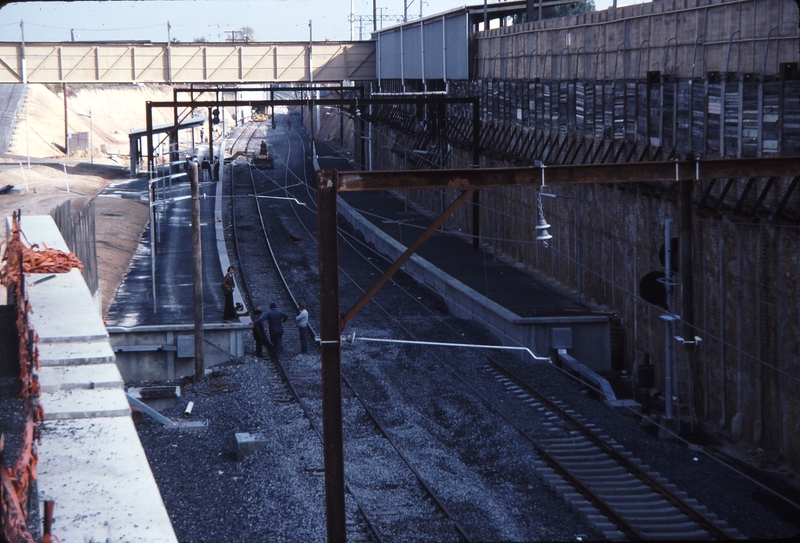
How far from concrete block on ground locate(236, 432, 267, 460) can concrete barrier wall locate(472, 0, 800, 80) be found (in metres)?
9.58

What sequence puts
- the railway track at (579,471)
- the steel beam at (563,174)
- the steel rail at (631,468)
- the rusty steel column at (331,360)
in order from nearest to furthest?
the rusty steel column at (331,360) → the steel beam at (563,174) → the steel rail at (631,468) → the railway track at (579,471)

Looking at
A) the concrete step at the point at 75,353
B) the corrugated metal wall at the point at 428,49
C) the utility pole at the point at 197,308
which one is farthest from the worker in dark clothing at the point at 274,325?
the corrugated metal wall at the point at 428,49


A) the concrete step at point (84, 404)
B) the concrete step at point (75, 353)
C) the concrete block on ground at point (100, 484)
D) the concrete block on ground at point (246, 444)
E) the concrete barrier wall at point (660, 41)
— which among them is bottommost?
the concrete block on ground at point (246, 444)

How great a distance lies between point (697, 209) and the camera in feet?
51.3

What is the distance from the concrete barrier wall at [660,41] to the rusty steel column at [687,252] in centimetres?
310

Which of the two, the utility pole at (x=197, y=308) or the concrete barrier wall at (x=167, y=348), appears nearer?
the utility pole at (x=197, y=308)

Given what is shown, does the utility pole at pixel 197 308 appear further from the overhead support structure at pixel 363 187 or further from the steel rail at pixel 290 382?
the overhead support structure at pixel 363 187

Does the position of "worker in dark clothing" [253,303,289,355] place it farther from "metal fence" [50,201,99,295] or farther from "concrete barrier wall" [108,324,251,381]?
"metal fence" [50,201,99,295]

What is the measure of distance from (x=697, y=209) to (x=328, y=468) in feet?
33.8

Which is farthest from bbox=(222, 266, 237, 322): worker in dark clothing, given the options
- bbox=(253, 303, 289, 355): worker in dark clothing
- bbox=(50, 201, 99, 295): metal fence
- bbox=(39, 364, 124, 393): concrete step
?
bbox=(39, 364, 124, 393): concrete step

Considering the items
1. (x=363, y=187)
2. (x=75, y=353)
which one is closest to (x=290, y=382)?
(x=75, y=353)

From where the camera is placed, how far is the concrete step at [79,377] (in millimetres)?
9047

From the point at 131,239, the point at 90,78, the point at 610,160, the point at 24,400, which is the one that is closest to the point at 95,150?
the point at 90,78

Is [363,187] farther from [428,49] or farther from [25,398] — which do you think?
[428,49]
